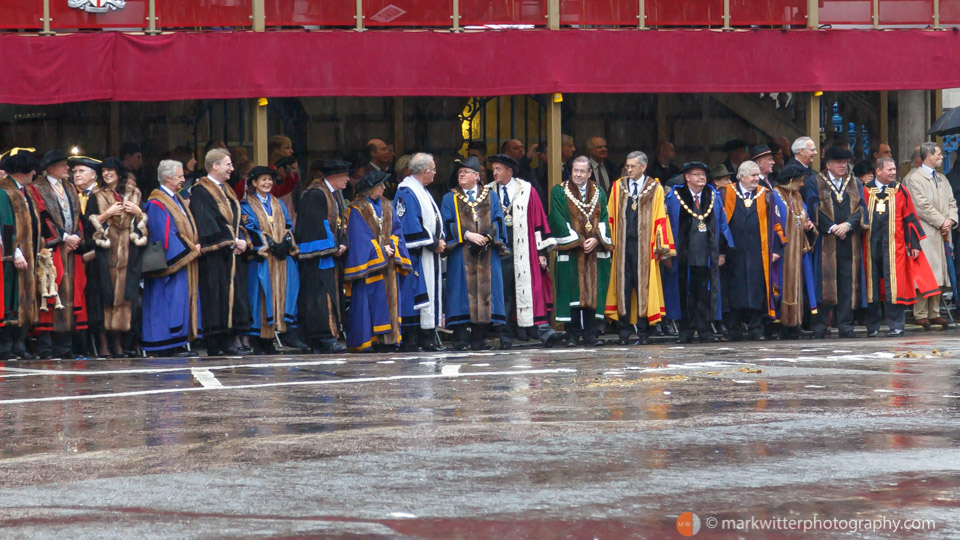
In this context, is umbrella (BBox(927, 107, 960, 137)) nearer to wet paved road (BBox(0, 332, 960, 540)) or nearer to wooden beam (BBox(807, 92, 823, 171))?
wooden beam (BBox(807, 92, 823, 171))

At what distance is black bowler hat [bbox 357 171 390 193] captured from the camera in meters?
15.0

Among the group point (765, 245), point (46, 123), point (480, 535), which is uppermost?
point (46, 123)

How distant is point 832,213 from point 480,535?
1107 centimetres

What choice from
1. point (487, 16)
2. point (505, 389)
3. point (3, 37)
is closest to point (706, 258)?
point (487, 16)

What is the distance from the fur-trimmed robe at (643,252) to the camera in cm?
1574

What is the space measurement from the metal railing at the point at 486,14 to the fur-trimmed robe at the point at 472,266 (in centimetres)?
259

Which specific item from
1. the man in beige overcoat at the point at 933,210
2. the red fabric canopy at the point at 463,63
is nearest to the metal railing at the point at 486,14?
the red fabric canopy at the point at 463,63

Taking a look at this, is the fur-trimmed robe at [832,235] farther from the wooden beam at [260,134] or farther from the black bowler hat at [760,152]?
the wooden beam at [260,134]

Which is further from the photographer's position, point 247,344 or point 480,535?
point 247,344

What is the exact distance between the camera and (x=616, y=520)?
626 cm

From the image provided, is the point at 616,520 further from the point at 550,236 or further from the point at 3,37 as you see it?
the point at 3,37

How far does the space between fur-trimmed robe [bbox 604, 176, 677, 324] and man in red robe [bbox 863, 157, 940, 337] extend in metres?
2.27

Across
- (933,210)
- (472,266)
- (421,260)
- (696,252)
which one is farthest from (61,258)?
(933,210)

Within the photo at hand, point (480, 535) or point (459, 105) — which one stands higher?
point (459, 105)
